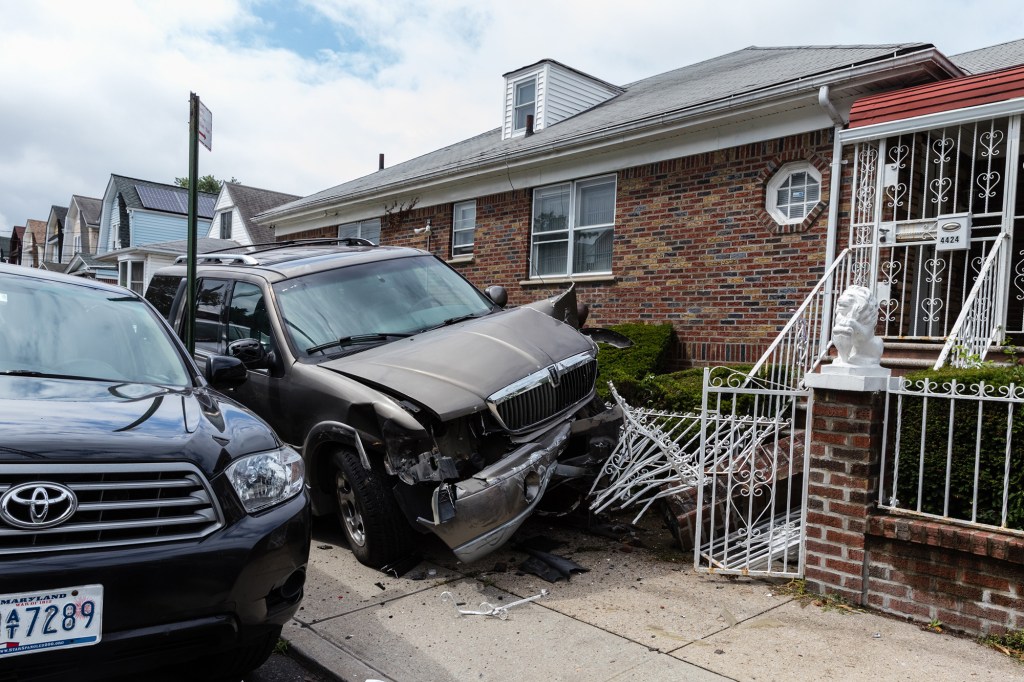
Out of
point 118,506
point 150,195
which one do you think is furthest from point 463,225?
point 150,195

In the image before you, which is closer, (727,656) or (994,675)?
(994,675)

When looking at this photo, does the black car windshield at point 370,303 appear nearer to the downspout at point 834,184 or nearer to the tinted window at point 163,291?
the tinted window at point 163,291

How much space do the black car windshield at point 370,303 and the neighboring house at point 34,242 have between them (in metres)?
56.2

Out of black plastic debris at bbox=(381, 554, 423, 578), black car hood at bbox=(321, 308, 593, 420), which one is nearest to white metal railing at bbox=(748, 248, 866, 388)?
black car hood at bbox=(321, 308, 593, 420)

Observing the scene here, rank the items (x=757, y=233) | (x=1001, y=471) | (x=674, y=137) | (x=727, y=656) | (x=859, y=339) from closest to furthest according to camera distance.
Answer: (x=727, y=656), (x=1001, y=471), (x=859, y=339), (x=757, y=233), (x=674, y=137)

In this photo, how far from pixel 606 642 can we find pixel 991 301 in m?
5.23

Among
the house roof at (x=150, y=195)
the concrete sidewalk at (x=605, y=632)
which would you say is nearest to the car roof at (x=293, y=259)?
the concrete sidewalk at (x=605, y=632)

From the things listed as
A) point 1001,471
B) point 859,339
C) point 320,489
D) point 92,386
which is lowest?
point 320,489

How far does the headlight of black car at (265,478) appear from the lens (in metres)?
2.79

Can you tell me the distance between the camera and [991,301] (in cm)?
669

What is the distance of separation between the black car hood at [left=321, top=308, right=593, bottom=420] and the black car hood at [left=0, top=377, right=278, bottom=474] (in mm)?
1175

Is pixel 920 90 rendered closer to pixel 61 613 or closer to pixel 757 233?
pixel 757 233

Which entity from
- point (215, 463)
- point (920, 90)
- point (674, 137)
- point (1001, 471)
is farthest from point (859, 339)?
point (674, 137)

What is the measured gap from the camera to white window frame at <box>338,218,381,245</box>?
15.2 m
